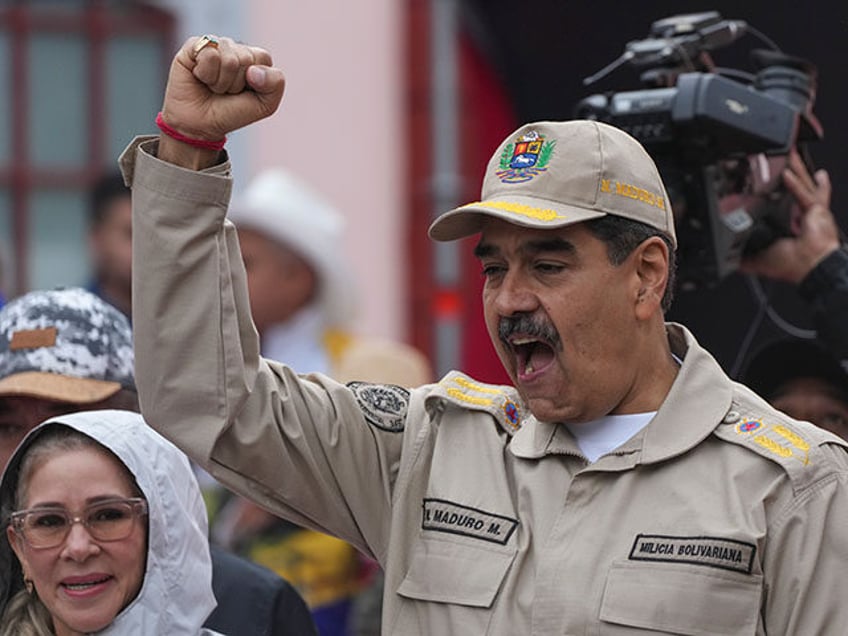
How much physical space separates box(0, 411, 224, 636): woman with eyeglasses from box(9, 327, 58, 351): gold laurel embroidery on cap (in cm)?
48

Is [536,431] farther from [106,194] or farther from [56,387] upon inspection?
[106,194]

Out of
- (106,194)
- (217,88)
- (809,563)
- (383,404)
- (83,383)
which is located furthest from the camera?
(106,194)

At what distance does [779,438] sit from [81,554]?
4.02 feet

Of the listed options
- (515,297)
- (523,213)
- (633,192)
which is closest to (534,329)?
(515,297)

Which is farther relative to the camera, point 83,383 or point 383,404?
point 83,383

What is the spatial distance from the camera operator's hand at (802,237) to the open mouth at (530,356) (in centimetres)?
87

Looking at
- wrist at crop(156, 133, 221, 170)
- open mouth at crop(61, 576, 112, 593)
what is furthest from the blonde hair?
wrist at crop(156, 133, 221, 170)

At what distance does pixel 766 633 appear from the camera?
300cm

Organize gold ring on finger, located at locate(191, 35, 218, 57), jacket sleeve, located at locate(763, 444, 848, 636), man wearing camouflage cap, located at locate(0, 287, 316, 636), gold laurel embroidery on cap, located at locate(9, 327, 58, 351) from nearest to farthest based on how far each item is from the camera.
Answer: jacket sleeve, located at locate(763, 444, 848, 636) < gold ring on finger, located at locate(191, 35, 218, 57) < man wearing camouflage cap, located at locate(0, 287, 316, 636) < gold laurel embroidery on cap, located at locate(9, 327, 58, 351)

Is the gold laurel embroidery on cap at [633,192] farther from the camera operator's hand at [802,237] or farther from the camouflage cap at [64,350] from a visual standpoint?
the camouflage cap at [64,350]

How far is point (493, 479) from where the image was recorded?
3.25 meters

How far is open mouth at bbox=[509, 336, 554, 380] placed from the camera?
3.16 metres

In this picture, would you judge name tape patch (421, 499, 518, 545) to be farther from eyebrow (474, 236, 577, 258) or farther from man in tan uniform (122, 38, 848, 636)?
eyebrow (474, 236, 577, 258)

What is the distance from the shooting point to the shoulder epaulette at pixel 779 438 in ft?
9.92
